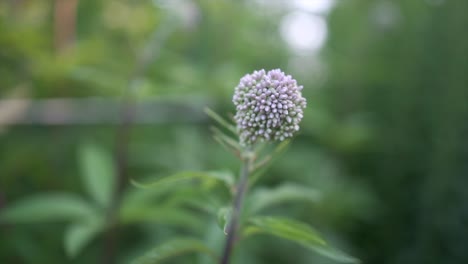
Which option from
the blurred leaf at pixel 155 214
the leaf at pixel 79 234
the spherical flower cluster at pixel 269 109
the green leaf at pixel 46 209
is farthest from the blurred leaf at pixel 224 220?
the green leaf at pixel 46 209

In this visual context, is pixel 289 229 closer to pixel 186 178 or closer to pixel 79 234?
pixel 186 178

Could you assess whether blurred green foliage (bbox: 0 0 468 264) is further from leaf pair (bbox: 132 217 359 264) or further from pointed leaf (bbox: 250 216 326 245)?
pointed leaf (bbox: 250 216 326 245)

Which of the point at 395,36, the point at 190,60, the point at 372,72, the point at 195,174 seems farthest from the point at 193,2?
the point at 195,174

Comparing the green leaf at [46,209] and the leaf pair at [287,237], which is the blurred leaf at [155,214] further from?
the leaf pair at [287,237]

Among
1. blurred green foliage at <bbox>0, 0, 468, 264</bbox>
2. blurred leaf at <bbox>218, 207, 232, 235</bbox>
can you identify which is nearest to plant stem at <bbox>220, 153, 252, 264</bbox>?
blurred leaf at <bbox>218, 207, 232, 235</bbox>

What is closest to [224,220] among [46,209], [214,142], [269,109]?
[269,109]

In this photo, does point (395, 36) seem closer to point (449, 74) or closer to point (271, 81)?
point (449, 74)
